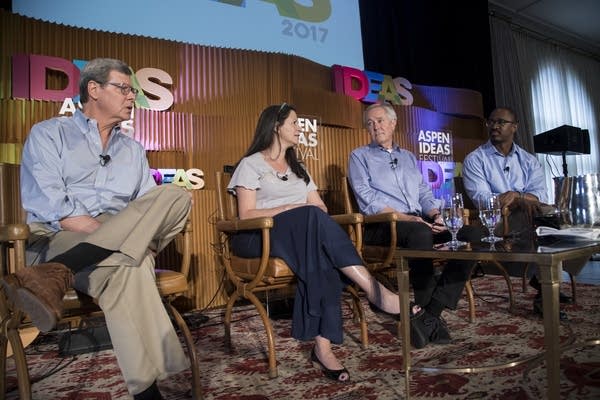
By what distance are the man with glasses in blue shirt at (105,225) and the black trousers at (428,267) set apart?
3.35 ft

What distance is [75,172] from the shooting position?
1566mm

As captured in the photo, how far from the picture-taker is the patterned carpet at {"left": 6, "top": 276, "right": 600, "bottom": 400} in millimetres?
1320

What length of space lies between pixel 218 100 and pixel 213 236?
107cm

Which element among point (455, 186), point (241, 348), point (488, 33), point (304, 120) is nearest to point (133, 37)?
point (304, 120)

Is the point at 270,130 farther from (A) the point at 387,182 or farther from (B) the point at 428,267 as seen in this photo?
(B) the point at 428,267

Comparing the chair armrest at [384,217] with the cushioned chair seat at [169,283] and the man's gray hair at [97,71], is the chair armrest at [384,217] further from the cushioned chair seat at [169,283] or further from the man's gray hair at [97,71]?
the man's gray hair at [97,71]

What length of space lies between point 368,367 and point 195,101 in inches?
90.9

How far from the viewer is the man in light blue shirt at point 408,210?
70.6 inches

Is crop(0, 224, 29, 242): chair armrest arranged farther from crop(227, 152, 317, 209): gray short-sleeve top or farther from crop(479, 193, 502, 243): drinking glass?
crop(479, 193, 502, 243): drinking glass

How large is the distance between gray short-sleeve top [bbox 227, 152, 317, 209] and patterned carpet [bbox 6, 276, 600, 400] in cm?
69

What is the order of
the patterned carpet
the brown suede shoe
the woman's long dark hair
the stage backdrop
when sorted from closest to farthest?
the brown suede shoe, the patterned carpet, the woman's long dark hair, the stage backdrop

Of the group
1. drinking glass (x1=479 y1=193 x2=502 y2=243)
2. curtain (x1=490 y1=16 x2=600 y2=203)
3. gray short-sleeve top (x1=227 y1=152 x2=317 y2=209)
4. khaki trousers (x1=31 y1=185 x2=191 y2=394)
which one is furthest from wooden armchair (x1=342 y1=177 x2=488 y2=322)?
curtain (x1=490 y1=16 x2=600 y2=203)

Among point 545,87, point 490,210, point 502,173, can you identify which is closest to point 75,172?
point 490,210

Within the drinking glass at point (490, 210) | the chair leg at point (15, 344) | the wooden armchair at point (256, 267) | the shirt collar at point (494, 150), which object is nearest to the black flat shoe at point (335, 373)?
the wooden armchair at point (256, 267)
